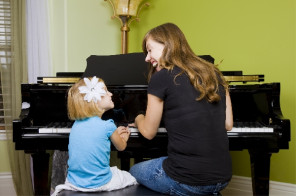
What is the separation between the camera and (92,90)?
1950 mm

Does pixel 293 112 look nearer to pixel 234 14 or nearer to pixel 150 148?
pixel 234 14

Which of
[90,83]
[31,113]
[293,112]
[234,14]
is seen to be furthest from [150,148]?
[234,14]

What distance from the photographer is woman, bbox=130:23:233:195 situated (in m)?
1.78

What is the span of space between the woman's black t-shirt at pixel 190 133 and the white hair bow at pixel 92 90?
0.89ft

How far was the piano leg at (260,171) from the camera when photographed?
7.25ft

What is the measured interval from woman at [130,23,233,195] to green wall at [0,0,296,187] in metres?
1.64

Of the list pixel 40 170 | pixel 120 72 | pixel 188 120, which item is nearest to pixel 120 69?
pixel 120 72

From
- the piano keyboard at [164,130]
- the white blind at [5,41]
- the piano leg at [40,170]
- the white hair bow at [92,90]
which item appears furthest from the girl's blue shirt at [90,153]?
the white blind at [5,41]

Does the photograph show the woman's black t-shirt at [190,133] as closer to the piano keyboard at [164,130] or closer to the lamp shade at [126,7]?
the piano keyboard at [164,130]

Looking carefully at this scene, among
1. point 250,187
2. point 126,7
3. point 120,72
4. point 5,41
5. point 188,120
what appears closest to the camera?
point 188,120

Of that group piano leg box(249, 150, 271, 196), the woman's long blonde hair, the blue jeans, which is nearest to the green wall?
piano leg box(249, 150, 271, 196)

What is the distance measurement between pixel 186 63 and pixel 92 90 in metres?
0.45

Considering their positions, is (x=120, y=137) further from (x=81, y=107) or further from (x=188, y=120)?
(x=188, y=120)

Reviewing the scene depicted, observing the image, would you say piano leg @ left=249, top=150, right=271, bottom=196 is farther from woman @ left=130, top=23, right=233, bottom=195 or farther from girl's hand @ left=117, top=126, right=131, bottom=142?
girl's hand @ left=117, top=126, right=131, bottom=142
